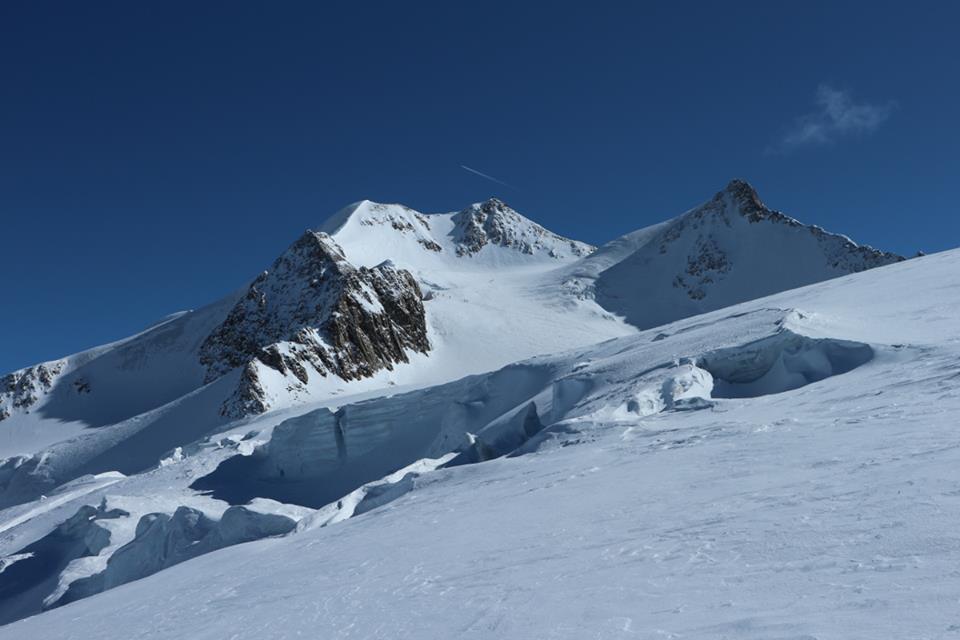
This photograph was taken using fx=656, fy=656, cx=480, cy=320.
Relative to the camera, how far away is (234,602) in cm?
702

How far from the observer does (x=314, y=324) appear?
51938 millimetres

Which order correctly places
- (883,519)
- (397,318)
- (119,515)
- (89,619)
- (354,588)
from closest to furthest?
(883,519), (354,588), (89,619), (119,515), (397,318)

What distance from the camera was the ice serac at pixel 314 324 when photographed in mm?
44000

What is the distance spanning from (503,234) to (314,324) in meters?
66.5

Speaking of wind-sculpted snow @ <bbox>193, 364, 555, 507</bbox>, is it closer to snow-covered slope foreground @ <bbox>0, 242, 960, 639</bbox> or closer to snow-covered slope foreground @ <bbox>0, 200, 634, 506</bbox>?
snow-covered slope foreground @ <bbox>0, 242, 960, 639</bbox>

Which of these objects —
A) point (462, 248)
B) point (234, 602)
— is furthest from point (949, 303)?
point (462, 248)

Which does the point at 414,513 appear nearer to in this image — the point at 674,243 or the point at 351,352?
the point at 351,352

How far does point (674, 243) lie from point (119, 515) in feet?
270

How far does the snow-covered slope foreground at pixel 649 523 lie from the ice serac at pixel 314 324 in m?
24.4

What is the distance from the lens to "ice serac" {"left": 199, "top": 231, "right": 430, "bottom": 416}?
4400 centimetres

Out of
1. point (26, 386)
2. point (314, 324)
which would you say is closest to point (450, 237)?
point (314, 324)

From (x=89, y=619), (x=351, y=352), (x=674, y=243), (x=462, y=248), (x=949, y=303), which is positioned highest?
(x=462, y=248)

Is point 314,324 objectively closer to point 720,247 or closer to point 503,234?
point 720,247

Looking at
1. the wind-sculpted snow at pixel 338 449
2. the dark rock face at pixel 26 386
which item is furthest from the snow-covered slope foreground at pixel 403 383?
the dark rock face at pixel 26 386
